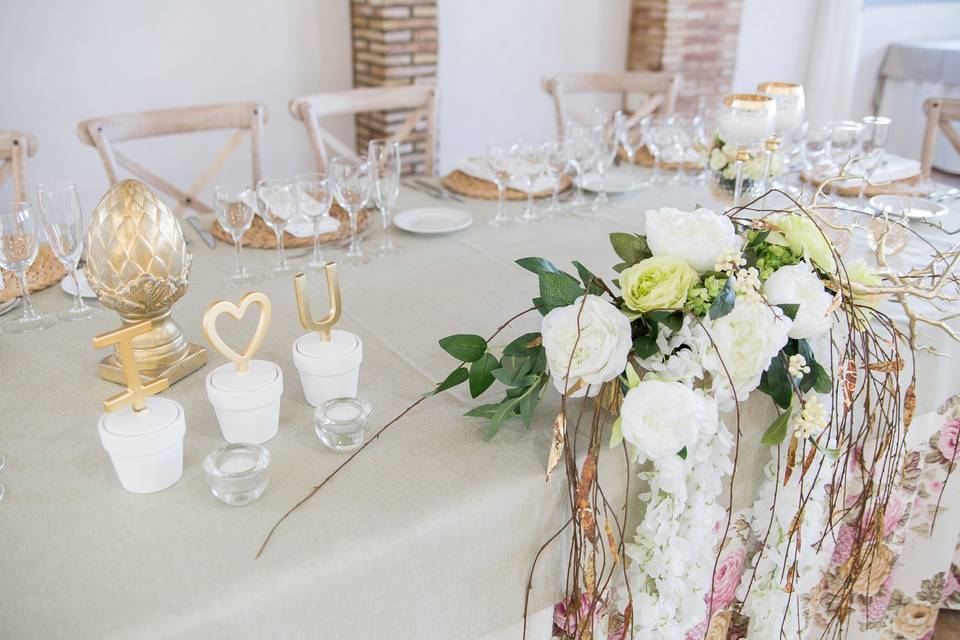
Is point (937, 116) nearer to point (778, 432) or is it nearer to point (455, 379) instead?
point (778, 432)

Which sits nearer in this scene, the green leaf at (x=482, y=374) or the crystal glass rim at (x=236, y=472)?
the crystal glass rim at (x=236, y=472)

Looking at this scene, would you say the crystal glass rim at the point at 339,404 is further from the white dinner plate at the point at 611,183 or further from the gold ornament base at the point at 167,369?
the white dinner plate at the point at 611,183

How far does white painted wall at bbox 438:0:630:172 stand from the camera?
3695 mm

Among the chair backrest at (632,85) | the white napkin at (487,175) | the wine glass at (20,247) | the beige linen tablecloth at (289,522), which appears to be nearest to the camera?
the beige linen tablecloth at (289,522)

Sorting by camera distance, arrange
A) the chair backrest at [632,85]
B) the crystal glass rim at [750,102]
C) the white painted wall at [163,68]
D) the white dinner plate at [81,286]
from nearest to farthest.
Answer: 1. the white dinner plate at [81,286]
2. the crystal glass rim at [750,102]
3. the chair backrest at [632,85]
4. the white painted wall at [163,68]

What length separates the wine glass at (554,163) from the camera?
1.70 metres

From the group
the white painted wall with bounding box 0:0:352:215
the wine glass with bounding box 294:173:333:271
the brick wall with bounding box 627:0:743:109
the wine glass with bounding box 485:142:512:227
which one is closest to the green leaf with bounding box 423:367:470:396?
the wine glass with bounding box 294:173:333:271

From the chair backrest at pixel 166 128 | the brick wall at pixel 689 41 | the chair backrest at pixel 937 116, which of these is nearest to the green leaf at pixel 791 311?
the chair backrest at pixel 166 128

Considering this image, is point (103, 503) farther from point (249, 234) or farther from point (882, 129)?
point (882, 129)

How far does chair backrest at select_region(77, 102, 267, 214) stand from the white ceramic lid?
126cm

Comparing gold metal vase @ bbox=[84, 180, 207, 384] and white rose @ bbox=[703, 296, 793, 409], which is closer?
white rose @ bbox=[703, 296, 793, 409]

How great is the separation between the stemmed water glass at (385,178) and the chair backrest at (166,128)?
633 mm

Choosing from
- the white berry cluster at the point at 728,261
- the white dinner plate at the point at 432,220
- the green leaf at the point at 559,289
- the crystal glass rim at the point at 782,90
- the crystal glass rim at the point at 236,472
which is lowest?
the crystal glass rim at the point at 236,472

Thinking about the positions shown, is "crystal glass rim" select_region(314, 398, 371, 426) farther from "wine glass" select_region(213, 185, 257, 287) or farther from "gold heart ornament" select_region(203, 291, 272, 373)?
"wine glass" select_region(213, 185, 257, 287)
